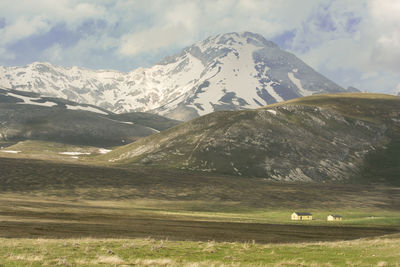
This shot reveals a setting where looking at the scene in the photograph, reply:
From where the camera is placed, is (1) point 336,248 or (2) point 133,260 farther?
(1) point 336,248

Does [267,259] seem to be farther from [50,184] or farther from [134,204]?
[50,184]

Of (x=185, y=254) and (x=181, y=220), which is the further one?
(x=181, y=220)

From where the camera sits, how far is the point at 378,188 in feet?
554

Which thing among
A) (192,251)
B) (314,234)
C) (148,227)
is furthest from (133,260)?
(314,234)

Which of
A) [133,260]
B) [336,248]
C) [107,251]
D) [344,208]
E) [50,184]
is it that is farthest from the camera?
[50,184]

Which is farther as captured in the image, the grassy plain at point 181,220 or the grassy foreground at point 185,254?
the grassy plain at point 181,220

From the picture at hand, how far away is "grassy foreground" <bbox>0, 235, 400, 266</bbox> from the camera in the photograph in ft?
89.5

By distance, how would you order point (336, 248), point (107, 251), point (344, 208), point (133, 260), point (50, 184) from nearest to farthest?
point (133, 260) < point (107, 251) < point (336, 248) < point (344, 208) < point (50, 184)

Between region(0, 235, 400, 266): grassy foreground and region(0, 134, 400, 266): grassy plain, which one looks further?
region(0, 134, 400, 266): grassy plain

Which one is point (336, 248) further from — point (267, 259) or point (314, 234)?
point (314, 234)

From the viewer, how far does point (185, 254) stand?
107ft

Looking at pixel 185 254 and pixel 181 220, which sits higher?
pixel 185 254

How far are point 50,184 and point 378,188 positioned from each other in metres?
124

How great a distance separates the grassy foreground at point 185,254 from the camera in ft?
89.5
